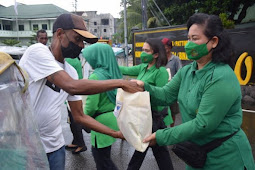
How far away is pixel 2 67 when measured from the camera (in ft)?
3.14

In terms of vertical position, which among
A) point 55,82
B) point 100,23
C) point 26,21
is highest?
point 100,23

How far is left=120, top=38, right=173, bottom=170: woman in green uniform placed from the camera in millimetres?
2850

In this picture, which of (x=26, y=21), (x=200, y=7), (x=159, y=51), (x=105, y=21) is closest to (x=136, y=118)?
(x=159, y=51)

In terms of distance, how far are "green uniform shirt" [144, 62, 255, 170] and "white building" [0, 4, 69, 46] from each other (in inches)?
1855

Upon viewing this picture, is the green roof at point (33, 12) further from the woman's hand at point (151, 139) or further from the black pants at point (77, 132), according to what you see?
the woman's hand at point (151, 139)

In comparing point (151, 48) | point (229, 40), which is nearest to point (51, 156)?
point (229, 40)

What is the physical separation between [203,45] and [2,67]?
4.02ft

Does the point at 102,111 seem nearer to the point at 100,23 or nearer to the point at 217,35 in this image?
the point at 217,35

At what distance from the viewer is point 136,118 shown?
1.75 m

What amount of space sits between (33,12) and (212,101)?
52387 millimetres

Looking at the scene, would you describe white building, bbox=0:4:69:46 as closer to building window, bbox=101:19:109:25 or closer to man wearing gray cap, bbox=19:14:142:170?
building window, bbox=101:19:109:25

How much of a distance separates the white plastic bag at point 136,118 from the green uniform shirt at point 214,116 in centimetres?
13

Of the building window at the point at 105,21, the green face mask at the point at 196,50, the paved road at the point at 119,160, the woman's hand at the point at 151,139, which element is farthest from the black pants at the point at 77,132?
the building window at the point at 105,21

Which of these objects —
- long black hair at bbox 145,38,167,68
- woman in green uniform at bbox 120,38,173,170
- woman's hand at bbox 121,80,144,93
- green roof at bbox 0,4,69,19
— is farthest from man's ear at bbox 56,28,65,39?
green roof at bbox 0,4,69,19
